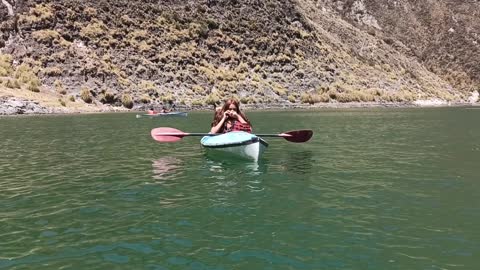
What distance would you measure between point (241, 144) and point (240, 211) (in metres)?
8.41

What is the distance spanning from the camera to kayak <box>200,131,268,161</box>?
20766mm

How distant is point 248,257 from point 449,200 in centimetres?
727

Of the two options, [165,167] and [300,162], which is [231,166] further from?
[300,162]

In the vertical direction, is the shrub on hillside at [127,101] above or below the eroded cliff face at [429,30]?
below

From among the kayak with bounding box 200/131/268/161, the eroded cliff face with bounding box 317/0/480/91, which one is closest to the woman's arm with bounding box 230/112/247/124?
the kayak with bounding box 200/131/268/161

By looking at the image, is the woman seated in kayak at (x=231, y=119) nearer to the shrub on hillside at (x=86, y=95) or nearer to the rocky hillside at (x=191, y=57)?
the rocky hillside at (x=191, y=57)

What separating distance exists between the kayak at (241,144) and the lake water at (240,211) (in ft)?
1.66

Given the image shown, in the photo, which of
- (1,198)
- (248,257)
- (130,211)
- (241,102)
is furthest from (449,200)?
(241,102)

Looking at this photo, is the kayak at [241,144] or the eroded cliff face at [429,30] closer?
the kayak at [241,144]

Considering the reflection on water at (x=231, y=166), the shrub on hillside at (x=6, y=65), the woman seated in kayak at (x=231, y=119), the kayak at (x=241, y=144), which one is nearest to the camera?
the reflection on water at (x=231, y=166)

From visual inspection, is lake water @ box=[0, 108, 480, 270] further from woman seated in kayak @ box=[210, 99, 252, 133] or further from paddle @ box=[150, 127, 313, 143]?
woman seated in kayak @ box=[210, 99, 252, 133]

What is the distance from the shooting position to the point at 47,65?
78.5 m

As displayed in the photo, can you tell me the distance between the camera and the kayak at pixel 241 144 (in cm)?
2077

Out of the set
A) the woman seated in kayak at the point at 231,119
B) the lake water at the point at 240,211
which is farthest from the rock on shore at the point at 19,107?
the woman seated in kayak at the point at 231,119
